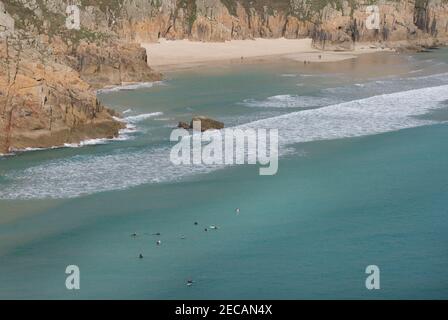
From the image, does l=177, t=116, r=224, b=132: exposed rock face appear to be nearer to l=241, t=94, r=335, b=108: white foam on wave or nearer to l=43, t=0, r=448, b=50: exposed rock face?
l=241, t=94, r=335, b=108: white foam on wave

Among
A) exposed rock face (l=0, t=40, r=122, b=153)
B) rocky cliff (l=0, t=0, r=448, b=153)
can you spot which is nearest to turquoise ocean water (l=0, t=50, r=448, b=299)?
exposed rock face (l=0, t=40, r=122, b=153)

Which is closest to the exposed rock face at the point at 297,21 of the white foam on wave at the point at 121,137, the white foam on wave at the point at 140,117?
the white foam on wave at the point at 140,117

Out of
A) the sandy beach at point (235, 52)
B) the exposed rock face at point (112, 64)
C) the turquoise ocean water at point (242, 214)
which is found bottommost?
the turquoise ocean water at point (242, 214)

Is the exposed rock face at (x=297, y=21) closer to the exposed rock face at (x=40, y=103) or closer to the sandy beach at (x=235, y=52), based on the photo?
the sandy beach at (x=235, y=52)

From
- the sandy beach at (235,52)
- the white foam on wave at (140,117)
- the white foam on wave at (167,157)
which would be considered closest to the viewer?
the white foam on wave at (167,157)

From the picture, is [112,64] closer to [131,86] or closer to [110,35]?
[110,35]

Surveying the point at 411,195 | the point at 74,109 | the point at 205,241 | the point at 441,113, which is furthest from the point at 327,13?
the point at 205,241
